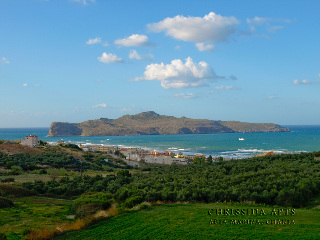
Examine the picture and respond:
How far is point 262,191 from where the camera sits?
50.1 feet

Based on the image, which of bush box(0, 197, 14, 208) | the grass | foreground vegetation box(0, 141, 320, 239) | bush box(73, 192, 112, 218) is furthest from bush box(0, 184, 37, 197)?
bush box(73, 192, 112, 218)

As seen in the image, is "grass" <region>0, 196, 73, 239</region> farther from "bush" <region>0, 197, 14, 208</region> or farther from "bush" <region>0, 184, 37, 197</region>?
"bush" <region>0, 184, 37, 197</region>

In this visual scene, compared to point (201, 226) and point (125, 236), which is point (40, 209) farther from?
point (201, 226)

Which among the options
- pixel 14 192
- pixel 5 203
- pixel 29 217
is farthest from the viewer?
pixel 14 192

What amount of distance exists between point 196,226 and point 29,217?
349 inches

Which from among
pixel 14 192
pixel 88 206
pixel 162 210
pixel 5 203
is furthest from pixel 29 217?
pixel 14 192

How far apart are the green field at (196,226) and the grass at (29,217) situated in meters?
2.56

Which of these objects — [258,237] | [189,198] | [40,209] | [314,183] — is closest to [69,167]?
[40,209]

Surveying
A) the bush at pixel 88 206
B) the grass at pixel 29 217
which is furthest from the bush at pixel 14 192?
the bush at pixel 88 206

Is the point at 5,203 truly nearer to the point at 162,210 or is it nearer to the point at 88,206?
the point at 88,206

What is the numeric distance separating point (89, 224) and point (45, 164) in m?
37.2

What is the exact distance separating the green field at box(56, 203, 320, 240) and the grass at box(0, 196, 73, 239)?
2.56 metres

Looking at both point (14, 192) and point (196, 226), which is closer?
point (196, 226)

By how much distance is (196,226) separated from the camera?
959 cm
